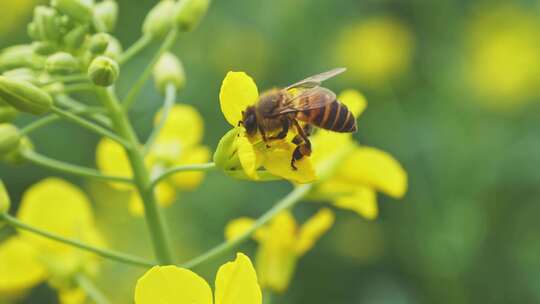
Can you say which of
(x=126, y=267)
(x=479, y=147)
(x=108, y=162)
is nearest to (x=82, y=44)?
(x=108, y=162)

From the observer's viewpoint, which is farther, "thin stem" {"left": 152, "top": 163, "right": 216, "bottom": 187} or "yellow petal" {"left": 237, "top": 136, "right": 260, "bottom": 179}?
"thin stem" {"left": 152, "top": 163, "right": 216, "bottom": 187}

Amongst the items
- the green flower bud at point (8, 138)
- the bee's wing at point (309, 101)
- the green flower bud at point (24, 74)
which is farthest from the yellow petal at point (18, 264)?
the bee's wing at point (309, 101)

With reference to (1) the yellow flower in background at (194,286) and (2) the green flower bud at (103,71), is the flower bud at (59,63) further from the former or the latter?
(1) the yellow flower in background at (194,286)

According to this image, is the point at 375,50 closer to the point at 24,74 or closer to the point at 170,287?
the point at 24,74

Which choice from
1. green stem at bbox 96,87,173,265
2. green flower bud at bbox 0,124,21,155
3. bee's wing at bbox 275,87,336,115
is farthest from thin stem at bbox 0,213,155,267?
bee's wing at bbox 275,87,336,115

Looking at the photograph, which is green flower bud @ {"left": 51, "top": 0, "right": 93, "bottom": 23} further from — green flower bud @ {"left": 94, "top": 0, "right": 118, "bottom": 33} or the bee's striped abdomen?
the bee's striped abdomen

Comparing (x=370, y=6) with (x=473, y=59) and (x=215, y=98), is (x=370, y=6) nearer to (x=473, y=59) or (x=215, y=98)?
(x=473, y=59)
